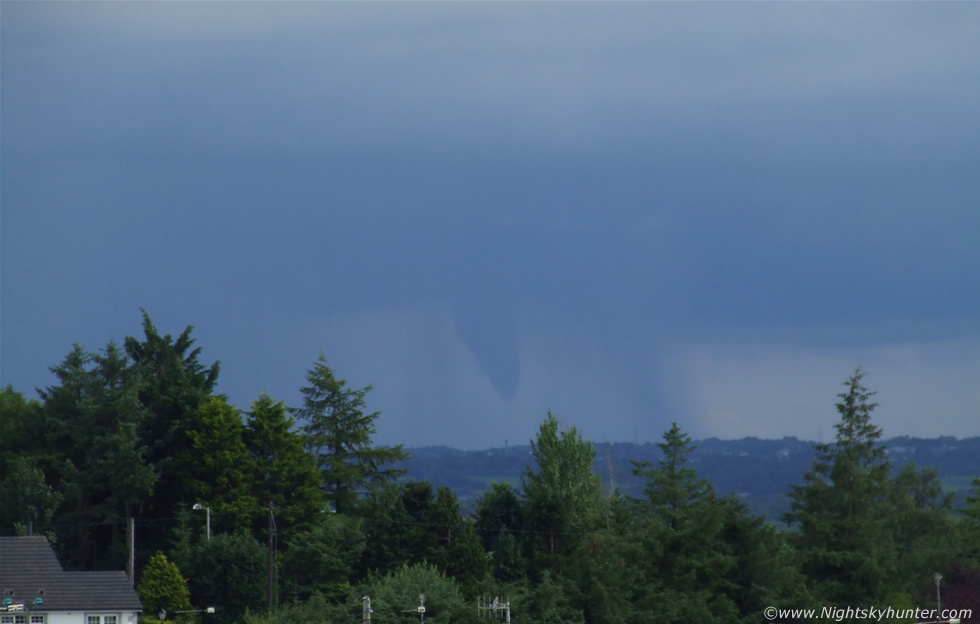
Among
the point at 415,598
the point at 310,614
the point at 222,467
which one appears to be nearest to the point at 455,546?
the point at 415,598

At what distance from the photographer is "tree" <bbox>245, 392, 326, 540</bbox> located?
7550cm

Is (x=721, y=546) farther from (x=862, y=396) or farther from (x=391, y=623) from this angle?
(x=391, y=623)

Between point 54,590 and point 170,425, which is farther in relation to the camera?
point 170,425

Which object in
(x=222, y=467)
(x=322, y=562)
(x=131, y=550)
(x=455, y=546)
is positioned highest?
(x=222, y=467)

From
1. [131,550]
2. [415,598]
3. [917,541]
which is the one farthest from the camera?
[917,541]

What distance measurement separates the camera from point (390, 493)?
71.8m

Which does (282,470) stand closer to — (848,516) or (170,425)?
(170,425)

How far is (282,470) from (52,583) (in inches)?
649

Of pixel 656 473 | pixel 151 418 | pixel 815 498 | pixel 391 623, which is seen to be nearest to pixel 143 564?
pixel 151 418

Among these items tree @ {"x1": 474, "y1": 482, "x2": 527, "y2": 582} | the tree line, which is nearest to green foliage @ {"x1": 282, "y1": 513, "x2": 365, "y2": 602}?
the tree line

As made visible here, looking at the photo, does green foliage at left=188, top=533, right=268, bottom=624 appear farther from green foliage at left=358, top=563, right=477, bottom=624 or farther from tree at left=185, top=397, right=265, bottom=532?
green foliage at left=358, top=563, right=477, bottom=624

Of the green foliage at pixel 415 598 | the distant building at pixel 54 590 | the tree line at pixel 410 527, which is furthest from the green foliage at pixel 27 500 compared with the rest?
the green foliage at pixel 415 598

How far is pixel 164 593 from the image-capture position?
66500 millimetres

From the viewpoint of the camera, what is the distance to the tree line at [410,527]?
6500 centimetres
